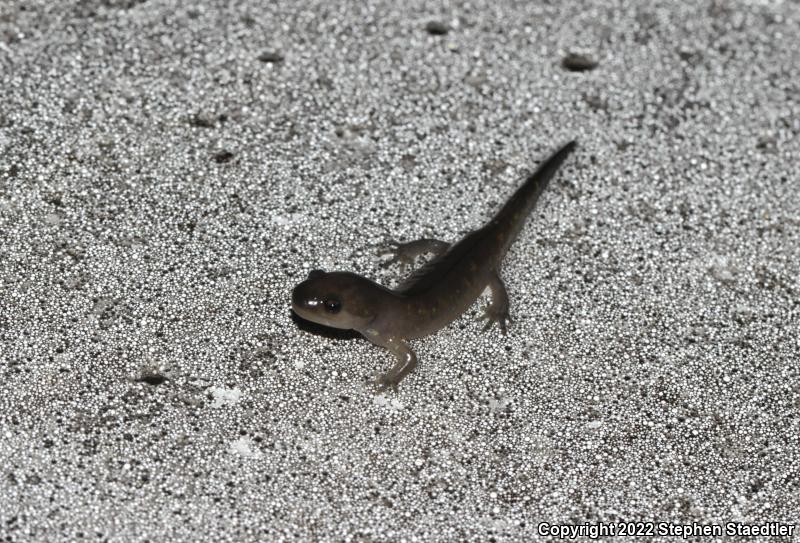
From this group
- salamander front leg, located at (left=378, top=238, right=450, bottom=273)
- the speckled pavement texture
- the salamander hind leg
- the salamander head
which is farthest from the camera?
salamander front leg, located at (left=378, top=238, right=450, bottom=273)

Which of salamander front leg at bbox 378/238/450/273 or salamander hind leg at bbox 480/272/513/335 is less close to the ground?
salamander front leg at bbox 378/238/450/273

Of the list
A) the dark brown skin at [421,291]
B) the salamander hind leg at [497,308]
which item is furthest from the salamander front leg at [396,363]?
the salamander hind leg at [497,308]

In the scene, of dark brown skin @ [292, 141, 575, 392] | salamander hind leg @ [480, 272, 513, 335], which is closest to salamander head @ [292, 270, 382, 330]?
dark brown skin @ [292, 141, 575, 392]

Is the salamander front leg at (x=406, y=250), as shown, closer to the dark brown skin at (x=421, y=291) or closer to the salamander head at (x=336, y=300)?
the dark brown skin at (x=421, y=291)

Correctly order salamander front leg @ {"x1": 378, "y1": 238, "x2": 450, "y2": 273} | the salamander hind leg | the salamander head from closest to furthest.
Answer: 1. the salamander head
2. the salamander hind leg
3. salamander front leg @ {"x1": 378, "y1": 238, "x2": 450, "y2": 273}

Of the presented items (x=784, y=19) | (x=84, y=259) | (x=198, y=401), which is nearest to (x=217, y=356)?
(x=198, y=401)

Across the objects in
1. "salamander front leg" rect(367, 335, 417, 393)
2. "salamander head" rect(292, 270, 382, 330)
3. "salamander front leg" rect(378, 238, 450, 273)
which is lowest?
"salamander front leg" rect(367, 335, 417, 393)

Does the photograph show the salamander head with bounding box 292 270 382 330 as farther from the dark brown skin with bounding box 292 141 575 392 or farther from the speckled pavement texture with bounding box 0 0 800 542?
the speckled pavement texture with bounding box 0 0 800 542

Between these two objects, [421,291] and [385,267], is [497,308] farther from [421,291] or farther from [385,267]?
[385,267]

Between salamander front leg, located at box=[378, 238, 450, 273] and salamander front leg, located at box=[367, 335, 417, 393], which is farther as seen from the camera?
salamander front leg, located at box=[378, 238, 450, 273]
